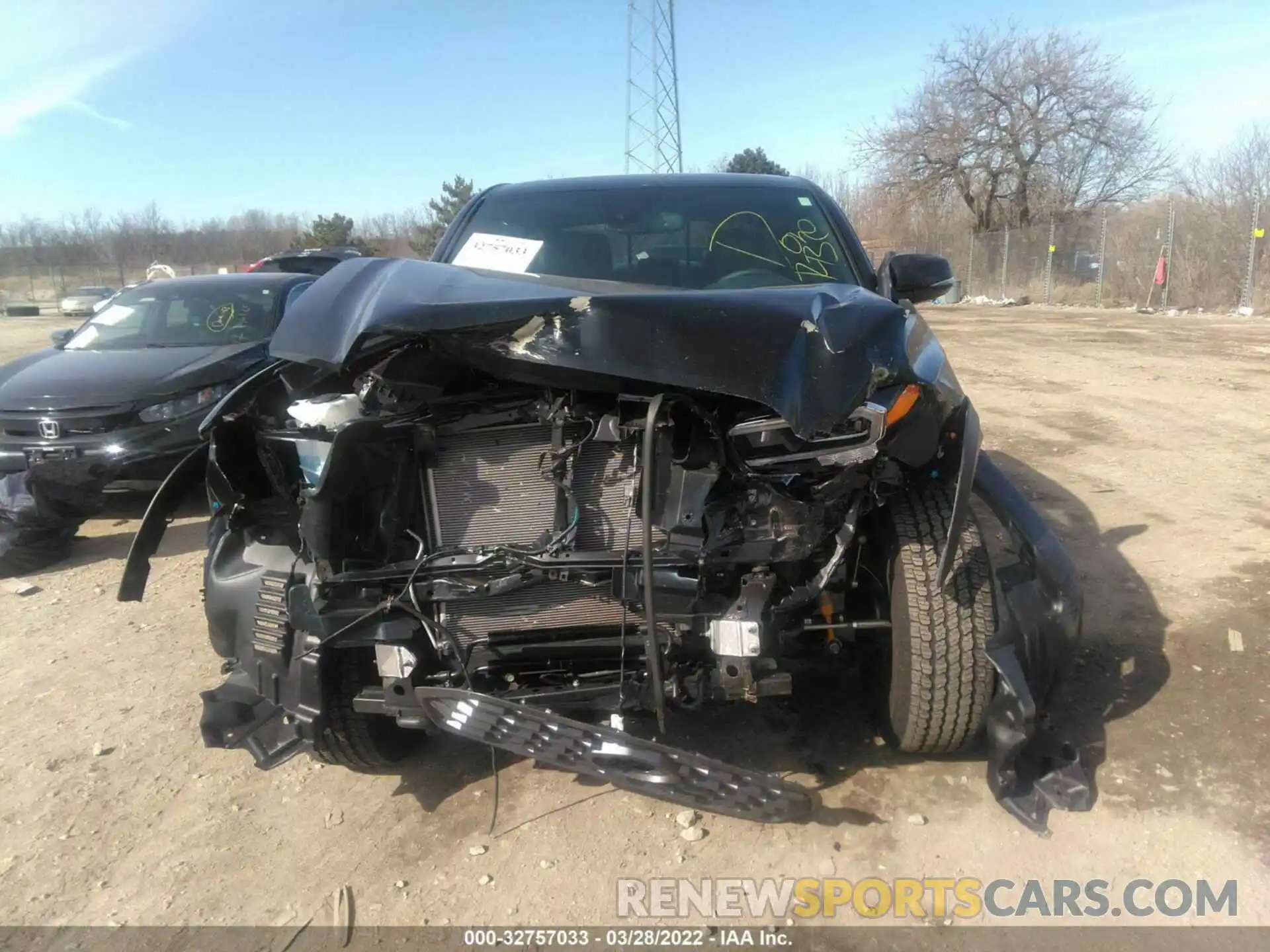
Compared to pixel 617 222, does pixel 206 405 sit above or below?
below

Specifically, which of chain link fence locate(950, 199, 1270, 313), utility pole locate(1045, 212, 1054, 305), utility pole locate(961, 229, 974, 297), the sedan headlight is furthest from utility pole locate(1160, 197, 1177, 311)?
the sedan headlight

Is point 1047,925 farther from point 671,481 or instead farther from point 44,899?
point 44,899

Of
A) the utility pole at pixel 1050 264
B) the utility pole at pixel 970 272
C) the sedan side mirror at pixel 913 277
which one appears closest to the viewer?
the sedan side mirror at pixel 913 277

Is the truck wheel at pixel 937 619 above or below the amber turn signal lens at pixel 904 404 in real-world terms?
below

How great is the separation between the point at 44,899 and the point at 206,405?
385 centimetres

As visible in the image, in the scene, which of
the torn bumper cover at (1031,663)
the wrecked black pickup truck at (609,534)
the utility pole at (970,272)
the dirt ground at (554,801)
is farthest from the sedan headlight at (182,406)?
the utility pole at (970,272)

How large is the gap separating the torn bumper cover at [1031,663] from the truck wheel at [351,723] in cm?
181

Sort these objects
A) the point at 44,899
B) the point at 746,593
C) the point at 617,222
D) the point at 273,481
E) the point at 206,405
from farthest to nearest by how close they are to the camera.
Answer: the point at 206,405 → the point at 617,222 → the point at 273,481 → the point at 44,899 → the point at 746,593

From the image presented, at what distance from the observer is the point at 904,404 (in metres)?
2.14

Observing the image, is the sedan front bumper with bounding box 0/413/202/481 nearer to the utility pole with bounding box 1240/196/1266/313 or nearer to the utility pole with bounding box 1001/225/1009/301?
the utility pole with bounding box 1240/196/1266/313

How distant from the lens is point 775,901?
2264 millimetres

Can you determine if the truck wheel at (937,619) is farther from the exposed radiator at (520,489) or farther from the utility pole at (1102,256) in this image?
the utility pole at (1102,256)

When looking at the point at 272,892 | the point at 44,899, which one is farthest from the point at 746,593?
the point at 44,899

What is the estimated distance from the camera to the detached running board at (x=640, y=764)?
2143mm
